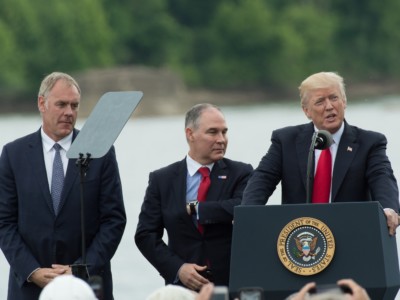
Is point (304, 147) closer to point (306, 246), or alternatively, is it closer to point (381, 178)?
point (381, 178)

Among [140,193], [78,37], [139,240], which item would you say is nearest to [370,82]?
[78,37]

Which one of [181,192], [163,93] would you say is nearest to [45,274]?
[181,192]

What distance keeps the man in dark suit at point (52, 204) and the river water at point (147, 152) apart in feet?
25.0

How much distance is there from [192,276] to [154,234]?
382mm

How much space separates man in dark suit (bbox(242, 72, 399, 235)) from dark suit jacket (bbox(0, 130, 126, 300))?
0.87 meters

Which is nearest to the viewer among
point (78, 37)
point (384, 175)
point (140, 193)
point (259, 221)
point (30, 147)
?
point (259, 221)

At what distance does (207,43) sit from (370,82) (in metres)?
11.4

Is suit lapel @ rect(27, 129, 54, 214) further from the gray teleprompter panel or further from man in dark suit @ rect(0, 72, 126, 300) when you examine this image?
the gray teleprompter panel

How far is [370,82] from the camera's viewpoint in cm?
6159

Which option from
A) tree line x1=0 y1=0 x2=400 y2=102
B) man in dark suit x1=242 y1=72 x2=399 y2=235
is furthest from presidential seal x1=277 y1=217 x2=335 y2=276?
tree line x1=0 y1=0 x2=400 y2=102

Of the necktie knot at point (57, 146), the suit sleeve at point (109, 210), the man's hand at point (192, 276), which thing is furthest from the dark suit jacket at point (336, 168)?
the necktie knot at point (57, 146)

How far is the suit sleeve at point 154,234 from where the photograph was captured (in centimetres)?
788

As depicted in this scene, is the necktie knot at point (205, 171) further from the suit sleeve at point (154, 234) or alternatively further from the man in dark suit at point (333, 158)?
the man in dark suit at point (333, 158)

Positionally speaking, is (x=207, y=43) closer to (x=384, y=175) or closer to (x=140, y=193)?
(x=140, y=193)
